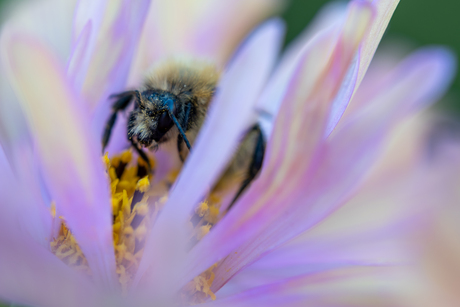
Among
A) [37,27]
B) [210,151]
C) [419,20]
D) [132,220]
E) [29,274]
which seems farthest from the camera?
[419,20]

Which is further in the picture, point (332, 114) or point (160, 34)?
point (160, 34)

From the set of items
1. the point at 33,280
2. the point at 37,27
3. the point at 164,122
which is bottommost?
the point at 33,280

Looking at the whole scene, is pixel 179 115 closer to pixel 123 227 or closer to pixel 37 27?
pixel 123 227

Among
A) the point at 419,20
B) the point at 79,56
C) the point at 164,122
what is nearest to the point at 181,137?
the point at 164,122

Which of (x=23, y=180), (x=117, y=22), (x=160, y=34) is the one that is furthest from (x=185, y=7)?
(x=23, y=180)

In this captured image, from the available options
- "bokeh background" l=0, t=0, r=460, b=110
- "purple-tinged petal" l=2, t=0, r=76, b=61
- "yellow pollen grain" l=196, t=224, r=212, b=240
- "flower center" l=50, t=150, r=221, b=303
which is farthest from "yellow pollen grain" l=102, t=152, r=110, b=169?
"bokeh background" l=0, t=0, r=460, b=110

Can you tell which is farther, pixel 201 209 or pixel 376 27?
pixel 201 209

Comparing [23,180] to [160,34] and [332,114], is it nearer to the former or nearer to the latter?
[332,114]

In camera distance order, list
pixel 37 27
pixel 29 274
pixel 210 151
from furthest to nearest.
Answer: pixel 37 27, pixel 210 151, pixel 29 274
